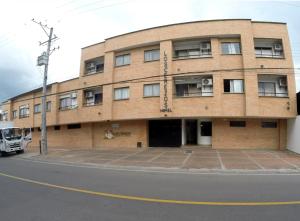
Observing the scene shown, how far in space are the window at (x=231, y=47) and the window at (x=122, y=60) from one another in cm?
904

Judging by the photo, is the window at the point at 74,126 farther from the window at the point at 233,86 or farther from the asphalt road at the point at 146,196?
the asphalt road at the point at 146,196

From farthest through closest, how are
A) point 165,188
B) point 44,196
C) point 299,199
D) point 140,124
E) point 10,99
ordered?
point 10,99 < point 140,124 < point 165,188 < point 44,196 < point 299,199

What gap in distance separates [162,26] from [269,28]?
9.02 meters

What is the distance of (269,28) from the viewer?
71.6 feet

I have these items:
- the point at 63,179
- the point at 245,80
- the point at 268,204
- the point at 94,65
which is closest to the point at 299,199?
the point at 268,204

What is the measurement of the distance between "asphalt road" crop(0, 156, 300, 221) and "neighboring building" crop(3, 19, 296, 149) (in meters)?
11.5

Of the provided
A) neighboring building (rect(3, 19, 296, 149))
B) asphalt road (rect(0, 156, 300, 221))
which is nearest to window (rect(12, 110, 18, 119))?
neighboring building (rect(3, 19, 296, 149))

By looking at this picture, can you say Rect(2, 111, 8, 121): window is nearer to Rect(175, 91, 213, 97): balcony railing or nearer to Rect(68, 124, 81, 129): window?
Rect(68, 124, 81, 129): window

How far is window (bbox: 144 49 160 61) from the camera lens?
23.9 m

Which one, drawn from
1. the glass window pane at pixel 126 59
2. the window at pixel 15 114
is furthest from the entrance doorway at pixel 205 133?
the window at pixel 15 114

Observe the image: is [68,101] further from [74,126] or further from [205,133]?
[205,133]

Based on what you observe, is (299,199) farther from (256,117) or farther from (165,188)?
(256,117)

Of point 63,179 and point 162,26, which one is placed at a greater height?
point 162,26

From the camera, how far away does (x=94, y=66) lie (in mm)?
28547
